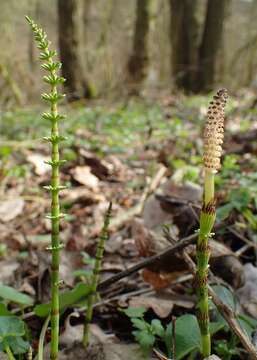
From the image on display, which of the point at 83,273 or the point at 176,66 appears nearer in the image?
the point at 83,273

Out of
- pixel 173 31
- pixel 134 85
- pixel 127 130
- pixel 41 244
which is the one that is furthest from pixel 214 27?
pixel 41 244

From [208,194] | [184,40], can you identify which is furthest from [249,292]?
[184,40]

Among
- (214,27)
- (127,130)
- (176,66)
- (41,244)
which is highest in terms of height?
(214,27)

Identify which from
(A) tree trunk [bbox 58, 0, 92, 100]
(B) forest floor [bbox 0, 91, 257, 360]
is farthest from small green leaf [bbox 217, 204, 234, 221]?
(A) tree trunk [bbox 58, 0, 92, 100]

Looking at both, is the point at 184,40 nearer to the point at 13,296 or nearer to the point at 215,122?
the point at 13,296

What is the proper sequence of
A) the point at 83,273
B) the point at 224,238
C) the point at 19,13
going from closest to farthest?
the point at 83,273, the point at 224,238, the point at 19,13

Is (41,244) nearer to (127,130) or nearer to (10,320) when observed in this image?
(10,320)
